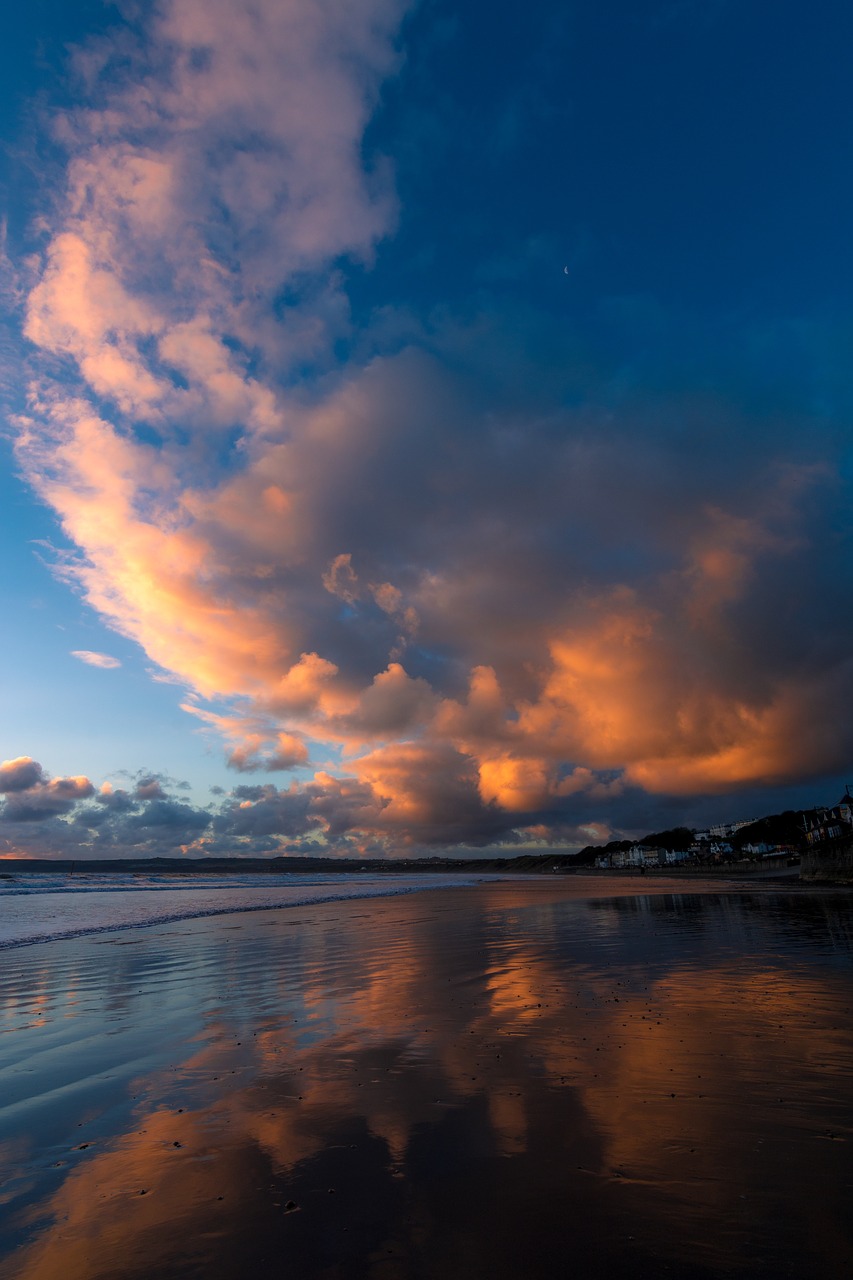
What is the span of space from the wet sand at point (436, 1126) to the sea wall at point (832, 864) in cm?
5076

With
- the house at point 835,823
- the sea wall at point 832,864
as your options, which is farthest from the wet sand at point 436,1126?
the house at point 835,823

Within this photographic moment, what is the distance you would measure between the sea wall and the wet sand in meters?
50.8

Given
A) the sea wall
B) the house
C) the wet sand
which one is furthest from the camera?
the house

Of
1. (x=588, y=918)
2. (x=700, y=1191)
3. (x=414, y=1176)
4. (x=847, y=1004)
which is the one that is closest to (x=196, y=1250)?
(x=414, y=1176)

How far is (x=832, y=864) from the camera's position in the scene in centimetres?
6197

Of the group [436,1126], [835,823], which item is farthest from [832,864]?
[835,823]

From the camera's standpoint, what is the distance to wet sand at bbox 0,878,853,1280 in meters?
4.66

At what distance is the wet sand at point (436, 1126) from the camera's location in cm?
466

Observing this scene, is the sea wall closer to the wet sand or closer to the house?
the wet sand

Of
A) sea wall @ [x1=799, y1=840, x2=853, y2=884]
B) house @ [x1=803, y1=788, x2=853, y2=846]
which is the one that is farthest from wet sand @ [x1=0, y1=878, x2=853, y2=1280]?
house @ [x1=803, y1=788, x2=853, y2=846]

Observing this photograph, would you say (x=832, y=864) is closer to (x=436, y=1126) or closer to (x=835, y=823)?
(x=436, y=1126)

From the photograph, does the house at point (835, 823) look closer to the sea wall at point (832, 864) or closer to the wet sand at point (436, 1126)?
the sea wall at point (832, 864)

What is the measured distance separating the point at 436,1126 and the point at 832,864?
68805 millimetres

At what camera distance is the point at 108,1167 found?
6.25 m
